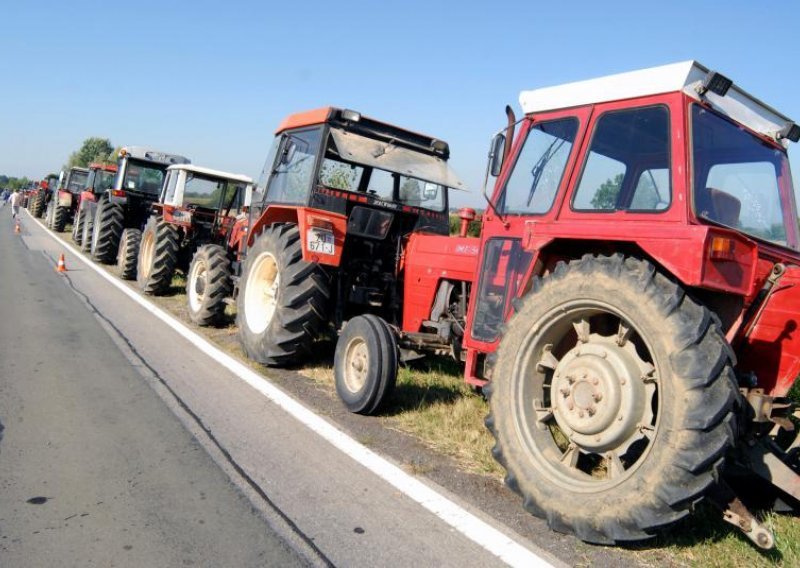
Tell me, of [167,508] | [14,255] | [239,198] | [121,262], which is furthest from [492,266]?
[14,255]

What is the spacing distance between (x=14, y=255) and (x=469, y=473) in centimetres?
1474

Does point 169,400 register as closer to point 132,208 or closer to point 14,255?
point 132,208

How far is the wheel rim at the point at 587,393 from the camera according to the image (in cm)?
326

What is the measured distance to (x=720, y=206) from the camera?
12.1 feet

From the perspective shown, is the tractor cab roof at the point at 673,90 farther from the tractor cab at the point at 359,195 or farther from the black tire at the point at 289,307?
the black tire at the point at 289,307

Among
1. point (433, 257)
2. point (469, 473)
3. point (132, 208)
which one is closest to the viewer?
point (469, 473)

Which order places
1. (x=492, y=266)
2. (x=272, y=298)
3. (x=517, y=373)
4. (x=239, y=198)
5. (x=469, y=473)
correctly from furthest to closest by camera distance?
(x=239, y=198) < (x=272, y=298) < (x=492, y=266) < (x=469, y=473) < (x=517, y=373)

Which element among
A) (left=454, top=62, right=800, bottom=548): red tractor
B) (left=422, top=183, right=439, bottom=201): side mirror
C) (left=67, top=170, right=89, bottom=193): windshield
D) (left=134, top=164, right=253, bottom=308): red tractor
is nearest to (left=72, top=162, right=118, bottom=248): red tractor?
(left=67, top=170, right=89, bottom=193): windshield

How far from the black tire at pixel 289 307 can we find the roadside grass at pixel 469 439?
0.24 metres

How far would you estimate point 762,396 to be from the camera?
326 centimetres

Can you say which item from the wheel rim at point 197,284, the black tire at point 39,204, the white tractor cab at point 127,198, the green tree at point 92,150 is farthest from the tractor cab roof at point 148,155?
the green tree at point 92,150

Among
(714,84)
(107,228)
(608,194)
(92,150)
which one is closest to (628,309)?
(608,194)

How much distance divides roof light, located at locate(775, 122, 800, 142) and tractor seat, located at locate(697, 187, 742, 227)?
2.05 feet

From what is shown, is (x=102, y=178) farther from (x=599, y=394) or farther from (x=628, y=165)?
(x=599, y=394)
